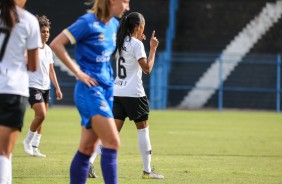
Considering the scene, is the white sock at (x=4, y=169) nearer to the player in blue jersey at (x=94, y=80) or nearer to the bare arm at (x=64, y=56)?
the player in blue jersey at (x=94, y=80)

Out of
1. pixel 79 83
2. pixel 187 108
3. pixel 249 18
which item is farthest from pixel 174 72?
pixel 79 83

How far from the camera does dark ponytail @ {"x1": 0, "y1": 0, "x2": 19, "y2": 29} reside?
6.54 meters

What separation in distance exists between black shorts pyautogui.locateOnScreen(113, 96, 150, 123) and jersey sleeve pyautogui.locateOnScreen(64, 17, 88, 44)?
10.0ft

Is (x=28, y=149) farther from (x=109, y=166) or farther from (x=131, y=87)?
(x=109, y=166)

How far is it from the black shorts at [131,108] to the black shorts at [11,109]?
3556mm

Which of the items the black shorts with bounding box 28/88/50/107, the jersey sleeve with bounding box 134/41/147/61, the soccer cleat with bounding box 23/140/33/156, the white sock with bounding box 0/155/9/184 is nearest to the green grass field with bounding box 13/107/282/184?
the soccer cleat with bounding box 23/140/33/156

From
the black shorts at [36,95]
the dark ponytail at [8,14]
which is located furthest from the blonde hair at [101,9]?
the black shorts at [36,95]

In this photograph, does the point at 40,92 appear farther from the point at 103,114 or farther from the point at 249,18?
the point at 249,18

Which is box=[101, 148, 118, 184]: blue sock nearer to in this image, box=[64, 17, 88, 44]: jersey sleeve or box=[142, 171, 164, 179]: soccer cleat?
box=[64, 17, 88, 44]: jersey sleeve

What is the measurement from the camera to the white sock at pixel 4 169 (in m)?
6.74

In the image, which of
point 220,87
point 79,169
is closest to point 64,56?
point 79,169

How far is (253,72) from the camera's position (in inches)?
1242

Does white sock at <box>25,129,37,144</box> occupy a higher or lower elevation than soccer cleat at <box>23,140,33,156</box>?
higher

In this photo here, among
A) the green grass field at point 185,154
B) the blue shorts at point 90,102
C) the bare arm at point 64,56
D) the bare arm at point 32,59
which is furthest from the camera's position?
the green grass field at point 185,154
